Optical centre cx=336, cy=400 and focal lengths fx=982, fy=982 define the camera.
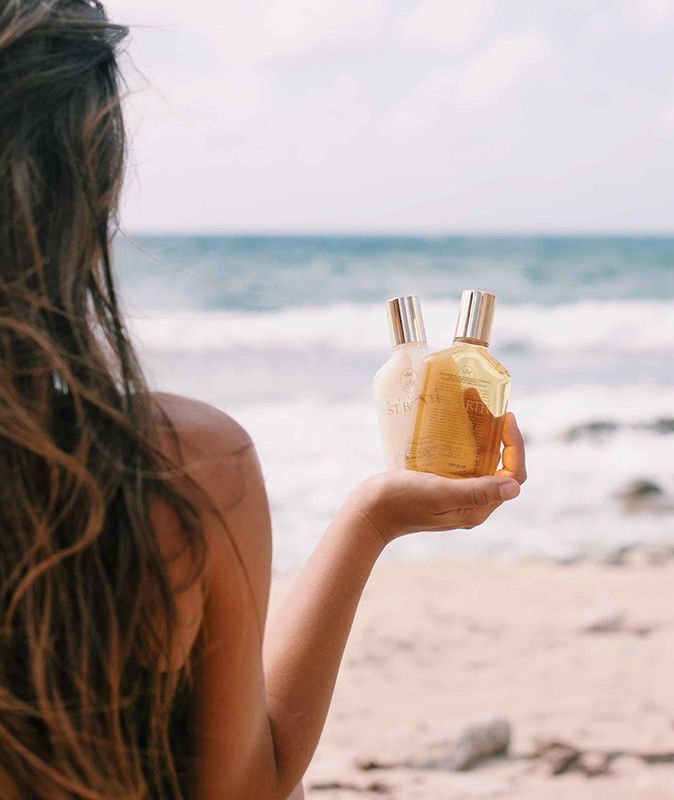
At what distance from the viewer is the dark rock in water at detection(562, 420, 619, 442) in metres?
6.91

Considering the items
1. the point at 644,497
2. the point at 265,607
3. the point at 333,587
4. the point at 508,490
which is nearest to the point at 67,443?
the point at 265,607

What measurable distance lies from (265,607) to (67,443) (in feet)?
0.74

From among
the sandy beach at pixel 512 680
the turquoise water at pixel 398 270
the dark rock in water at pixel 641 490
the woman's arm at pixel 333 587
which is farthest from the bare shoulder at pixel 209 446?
the turquoise water at pixel 398 270

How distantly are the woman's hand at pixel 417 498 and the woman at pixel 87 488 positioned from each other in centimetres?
29

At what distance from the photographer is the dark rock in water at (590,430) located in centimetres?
691

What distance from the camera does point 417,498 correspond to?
1108 millimetres

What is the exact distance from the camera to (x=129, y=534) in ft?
2.42

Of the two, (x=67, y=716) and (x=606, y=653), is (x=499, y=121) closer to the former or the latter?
(x=606, y=653)

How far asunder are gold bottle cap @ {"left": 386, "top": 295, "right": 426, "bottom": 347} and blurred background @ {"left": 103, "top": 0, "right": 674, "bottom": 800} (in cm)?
28

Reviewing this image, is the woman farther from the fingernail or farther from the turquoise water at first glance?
the turquoise water

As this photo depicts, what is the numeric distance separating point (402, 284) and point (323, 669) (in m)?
14.6

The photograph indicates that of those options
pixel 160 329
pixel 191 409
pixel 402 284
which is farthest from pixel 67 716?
pixel 402 284

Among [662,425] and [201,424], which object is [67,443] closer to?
[201,424]

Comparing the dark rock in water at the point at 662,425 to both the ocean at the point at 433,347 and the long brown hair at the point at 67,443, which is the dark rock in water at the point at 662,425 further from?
the long brown hair at the point at 67,443
